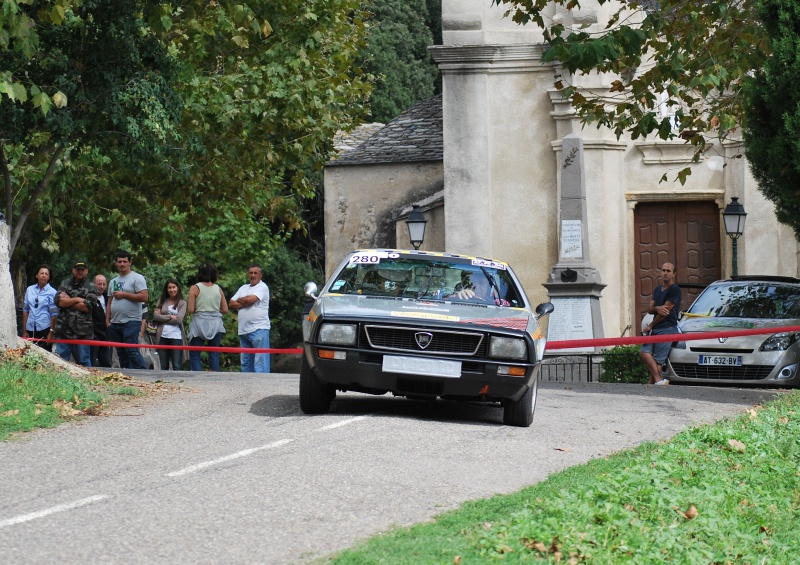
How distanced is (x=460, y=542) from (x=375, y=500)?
1226mm

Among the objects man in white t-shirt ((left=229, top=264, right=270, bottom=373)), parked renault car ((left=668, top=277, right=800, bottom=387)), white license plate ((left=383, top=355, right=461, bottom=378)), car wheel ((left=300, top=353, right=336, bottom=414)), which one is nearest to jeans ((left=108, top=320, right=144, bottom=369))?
man in white t-shirt ((left=229, top=264, right=270, bottom=373))

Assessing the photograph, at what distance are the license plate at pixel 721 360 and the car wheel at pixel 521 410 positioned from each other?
6.98 metres

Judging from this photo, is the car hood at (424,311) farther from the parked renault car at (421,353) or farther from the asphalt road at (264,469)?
the asphalt road at (264,469)

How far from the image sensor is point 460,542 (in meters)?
6.36

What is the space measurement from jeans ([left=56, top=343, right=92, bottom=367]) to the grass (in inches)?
458

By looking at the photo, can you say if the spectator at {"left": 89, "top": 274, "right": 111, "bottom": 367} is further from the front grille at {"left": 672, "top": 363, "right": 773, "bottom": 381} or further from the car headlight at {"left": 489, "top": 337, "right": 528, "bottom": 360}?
the car headlight at {"left": 489, "top": 337, "right": 528, "bottom": 360}

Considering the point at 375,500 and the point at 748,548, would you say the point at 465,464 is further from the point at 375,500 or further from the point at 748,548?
the point at 748,548

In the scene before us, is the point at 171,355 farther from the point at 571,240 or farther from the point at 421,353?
the point at 421,353

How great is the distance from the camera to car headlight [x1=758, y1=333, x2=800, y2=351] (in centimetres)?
1731

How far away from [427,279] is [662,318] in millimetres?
6972

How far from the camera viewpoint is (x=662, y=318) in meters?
18.1

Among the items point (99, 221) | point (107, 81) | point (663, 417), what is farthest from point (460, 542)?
point (99, 221)

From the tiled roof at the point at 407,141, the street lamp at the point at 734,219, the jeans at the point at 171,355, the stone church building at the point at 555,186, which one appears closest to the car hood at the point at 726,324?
the jeans at the point at 171,355

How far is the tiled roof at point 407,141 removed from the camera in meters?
37.5
